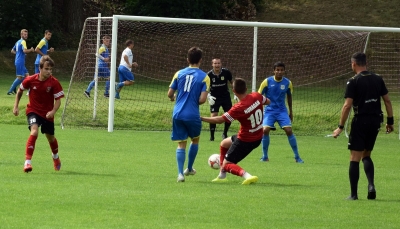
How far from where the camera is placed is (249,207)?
32.4ft

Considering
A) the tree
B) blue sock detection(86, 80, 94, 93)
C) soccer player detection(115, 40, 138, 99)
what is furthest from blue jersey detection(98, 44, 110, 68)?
the tree

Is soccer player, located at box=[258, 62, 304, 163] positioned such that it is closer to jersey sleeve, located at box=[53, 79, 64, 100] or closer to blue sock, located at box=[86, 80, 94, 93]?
jersey sleeve, located at box=[53, 79, 64, 100]

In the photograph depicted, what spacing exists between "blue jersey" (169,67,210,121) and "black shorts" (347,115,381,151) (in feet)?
7.41

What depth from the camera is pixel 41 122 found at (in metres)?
12.8

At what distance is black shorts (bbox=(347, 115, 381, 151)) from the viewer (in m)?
10.5

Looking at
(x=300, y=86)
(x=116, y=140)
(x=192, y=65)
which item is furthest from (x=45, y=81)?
(x=300, y=86)

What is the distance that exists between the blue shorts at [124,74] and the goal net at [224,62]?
305 mm

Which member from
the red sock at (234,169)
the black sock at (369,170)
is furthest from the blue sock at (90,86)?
the black sock at (369,170)

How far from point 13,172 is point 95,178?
1.31m

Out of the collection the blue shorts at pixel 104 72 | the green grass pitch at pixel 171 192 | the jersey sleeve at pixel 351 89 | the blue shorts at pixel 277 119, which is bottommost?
the green grass pitch at pixel 171 192

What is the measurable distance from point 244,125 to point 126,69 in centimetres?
1268

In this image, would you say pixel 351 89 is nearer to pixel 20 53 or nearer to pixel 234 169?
pixel 234 169

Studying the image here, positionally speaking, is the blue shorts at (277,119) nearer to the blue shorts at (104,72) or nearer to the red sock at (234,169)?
the red sock at (234,169)

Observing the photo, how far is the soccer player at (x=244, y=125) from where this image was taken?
11.7 m
